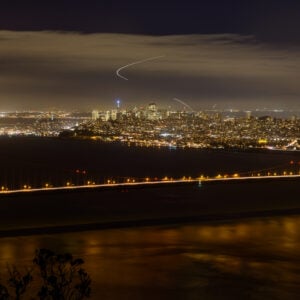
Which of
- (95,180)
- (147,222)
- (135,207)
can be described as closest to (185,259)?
(147,222)

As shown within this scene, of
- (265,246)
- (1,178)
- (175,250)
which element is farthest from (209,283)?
(1,178)

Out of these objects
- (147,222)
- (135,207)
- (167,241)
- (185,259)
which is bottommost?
(185,259)

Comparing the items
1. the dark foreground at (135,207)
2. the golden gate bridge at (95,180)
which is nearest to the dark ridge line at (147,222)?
the dark foreground at (135,207)

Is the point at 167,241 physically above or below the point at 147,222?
below

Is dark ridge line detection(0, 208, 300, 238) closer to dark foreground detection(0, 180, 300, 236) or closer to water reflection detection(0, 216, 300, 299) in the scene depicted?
dark foreground detection(0, 180, 300, 236)

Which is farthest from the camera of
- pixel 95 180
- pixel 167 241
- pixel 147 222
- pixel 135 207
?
pixel 95 180

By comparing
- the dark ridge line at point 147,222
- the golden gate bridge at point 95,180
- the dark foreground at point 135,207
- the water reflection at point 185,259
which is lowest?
the water reflection at point 185,259

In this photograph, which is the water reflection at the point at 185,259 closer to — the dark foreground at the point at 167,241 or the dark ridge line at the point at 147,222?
the dark foreground at the point at 167,241

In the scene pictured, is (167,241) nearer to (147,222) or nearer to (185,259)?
(185,259)

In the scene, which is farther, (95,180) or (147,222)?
(95,180)
